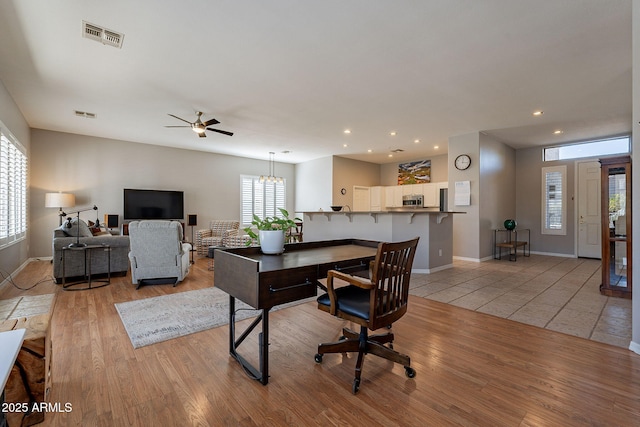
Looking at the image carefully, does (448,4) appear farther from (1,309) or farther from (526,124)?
(1,309)

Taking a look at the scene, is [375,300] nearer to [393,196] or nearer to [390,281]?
[390,281]

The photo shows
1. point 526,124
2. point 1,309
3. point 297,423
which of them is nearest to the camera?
point 297,423

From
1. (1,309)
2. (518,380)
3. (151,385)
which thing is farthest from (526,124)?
(1,309)

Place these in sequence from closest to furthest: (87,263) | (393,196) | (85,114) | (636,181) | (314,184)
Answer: (636,181)
(87,263)
(85,114)
(393,196)
(314,184)

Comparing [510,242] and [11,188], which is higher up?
[11,188]

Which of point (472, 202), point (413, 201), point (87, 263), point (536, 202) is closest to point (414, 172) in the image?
point (413, 201)

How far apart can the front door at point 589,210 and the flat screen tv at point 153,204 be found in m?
10.1

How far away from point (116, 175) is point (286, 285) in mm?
7228

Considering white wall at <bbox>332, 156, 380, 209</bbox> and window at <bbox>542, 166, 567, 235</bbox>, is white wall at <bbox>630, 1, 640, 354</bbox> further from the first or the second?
white wall at <bbox>332, 156, 380, 209</bbox>

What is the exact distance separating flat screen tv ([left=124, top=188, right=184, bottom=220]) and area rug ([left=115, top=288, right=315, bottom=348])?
4.37 m

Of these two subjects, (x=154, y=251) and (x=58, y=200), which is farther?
(x=58, y=200)

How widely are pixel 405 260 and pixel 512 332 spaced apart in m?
1.64

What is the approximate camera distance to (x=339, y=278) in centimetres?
178

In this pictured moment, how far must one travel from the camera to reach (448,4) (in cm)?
244
